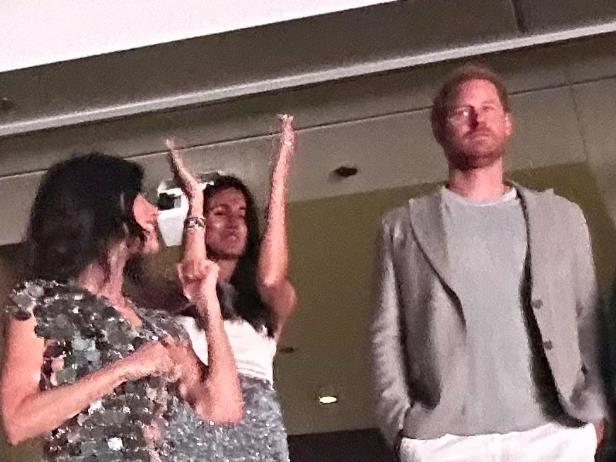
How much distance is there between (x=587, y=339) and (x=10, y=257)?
24.1 inches

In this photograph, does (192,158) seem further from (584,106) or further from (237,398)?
(584,106)

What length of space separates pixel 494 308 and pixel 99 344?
1.29 feet

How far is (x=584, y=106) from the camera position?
1165mm

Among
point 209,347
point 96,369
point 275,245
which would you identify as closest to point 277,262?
point 275,245

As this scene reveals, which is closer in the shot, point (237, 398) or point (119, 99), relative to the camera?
point (237, 398)

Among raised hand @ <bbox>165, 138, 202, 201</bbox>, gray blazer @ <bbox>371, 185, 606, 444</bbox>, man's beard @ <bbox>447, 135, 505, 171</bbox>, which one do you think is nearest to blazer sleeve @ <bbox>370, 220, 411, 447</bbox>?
gray blazer @ <bbox>371, 185, 606, 444</bbox>

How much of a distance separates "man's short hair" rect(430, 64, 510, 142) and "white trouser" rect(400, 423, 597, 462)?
33cm

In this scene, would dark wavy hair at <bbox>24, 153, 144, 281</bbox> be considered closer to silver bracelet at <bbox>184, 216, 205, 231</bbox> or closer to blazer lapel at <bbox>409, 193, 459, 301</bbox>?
silver bracelet at <bbox>184, 216, 205, 231</bbox>

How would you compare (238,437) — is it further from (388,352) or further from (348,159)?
(348,159)

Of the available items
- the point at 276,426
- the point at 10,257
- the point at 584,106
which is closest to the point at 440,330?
the point at 276,426

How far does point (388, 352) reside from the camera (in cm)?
107

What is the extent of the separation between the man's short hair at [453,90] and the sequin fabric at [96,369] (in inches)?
13.9

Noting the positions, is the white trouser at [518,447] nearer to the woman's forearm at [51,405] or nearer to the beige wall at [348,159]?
the beige wall at [348,159]

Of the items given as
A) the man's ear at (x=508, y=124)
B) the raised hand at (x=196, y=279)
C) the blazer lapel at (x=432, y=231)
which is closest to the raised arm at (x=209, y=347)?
the raised hand at (x=196, y=279)
